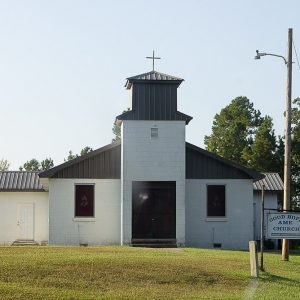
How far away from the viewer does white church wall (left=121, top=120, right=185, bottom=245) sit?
104ft

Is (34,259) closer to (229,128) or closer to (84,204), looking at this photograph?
(84,204)

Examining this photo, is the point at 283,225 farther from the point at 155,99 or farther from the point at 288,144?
the point at 155,99

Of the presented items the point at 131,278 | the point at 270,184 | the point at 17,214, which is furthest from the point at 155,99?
the point at 131,278

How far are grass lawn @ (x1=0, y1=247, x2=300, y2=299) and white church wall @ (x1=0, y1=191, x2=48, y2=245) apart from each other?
51.6ft

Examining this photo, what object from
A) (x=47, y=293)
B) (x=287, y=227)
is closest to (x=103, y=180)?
(x=287, y=227)

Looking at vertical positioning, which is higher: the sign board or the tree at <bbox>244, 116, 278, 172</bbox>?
the tree at <bbox>244, 116, 278, 172</bbox>

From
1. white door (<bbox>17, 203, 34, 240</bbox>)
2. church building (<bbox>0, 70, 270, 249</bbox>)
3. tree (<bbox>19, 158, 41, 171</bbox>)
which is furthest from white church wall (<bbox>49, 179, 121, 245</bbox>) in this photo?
tree (<bbox>19, 158, 41, 171</bbox>)

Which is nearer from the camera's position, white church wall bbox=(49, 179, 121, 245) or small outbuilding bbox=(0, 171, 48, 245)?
white church wall bbox=(49, 179, 121, 245)

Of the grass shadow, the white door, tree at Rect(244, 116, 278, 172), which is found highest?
tree at Rect(244, 116, 278, 172)

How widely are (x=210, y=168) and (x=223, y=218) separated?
2.27 meters

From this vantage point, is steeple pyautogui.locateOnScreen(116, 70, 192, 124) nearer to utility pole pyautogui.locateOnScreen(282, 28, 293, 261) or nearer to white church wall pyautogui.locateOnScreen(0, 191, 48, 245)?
utility pole pyautogui.locateOnScreen(282, 28, 293, 261)

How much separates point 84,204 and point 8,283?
16151 millimetres

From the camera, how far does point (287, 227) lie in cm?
2159

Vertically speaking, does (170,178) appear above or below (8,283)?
above
